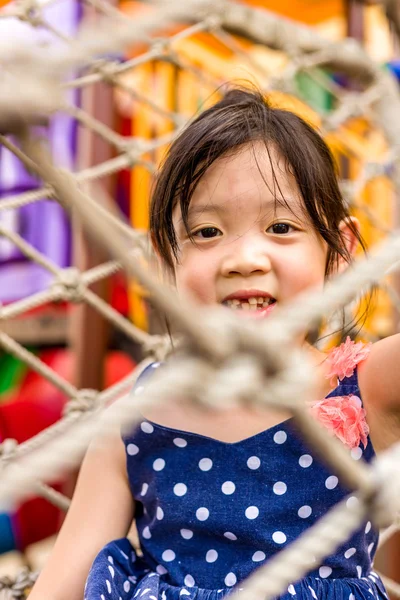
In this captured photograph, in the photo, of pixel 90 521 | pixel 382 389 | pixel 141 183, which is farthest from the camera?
pixel 141 183

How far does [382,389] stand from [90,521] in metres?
0.30

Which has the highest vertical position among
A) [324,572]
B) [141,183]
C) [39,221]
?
[141,183]

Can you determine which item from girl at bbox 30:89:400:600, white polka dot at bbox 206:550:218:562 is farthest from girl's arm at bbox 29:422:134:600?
white polka dot at bbox 206:550:218:562

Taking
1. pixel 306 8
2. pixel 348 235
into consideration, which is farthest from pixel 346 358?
pixel 306 8

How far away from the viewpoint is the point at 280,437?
619 millimetres

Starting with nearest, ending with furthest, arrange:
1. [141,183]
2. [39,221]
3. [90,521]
Answer: [90,521] → [39,221] → [141,183]

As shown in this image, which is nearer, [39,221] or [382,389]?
[382,389]

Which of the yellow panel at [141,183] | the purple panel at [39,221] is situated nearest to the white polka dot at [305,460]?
the yellow panel at [141,183]

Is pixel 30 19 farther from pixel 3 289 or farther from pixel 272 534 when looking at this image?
pixel 3 289

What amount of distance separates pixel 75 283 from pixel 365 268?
555mm

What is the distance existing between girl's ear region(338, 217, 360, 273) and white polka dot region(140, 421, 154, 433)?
24 cm

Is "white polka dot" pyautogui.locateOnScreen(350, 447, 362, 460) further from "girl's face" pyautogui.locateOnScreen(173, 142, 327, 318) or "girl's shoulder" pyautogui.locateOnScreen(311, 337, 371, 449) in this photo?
"girl's face" pyautogui.locateOnScreen(173, 142, 327, 318)

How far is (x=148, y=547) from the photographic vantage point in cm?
65

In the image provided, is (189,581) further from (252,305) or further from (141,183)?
(141,183)
